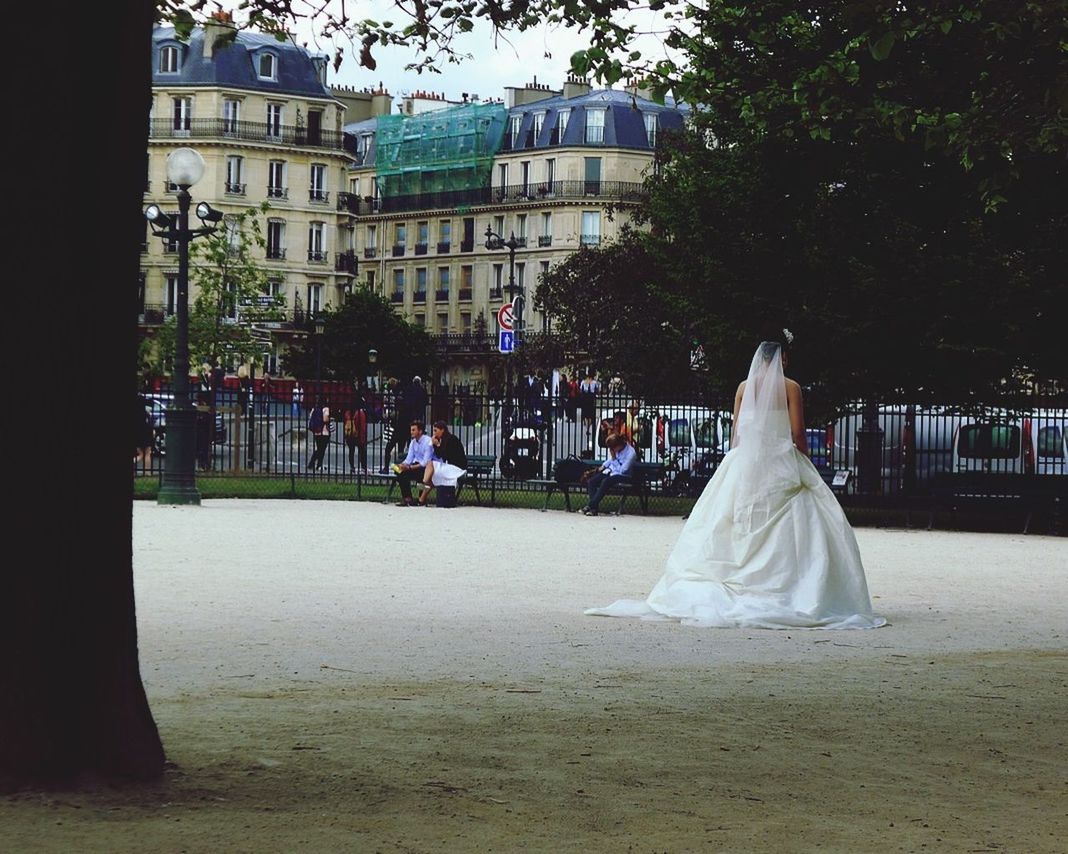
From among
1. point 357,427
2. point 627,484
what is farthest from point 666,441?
point 357,427

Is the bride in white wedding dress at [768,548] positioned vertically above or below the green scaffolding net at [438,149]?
below

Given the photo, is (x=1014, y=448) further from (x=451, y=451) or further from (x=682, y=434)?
(x=451, y=451)

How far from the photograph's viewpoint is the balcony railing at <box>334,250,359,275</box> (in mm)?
108438

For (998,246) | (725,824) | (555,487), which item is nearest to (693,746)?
(725,824)

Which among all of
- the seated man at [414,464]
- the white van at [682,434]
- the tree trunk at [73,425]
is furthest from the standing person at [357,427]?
the tree trunk at [73,425]

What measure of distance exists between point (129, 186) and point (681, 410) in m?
27.4

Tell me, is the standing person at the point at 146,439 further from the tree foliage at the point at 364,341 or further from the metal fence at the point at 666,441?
the tree foliage at the point at 364,341

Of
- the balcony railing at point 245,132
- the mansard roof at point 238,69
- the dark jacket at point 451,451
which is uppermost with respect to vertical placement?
the mansard roof at point 238,69

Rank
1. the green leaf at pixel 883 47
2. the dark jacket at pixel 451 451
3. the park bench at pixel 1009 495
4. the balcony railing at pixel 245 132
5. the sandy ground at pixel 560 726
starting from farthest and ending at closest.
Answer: the balcony railing at pixel 245 132 → the dark jacket at pixel 451 451 → the park bench at pixel 1009 495 → the green leaf at pixel 883 47 → the sandy ground at pixel 560 726

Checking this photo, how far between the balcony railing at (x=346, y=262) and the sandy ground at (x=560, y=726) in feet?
305

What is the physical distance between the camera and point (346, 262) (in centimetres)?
10881

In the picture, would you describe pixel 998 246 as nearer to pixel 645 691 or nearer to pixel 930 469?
pixel 930 469

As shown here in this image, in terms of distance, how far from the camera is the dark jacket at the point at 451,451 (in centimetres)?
3047

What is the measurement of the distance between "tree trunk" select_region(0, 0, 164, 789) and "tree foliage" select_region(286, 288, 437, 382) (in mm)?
89175
